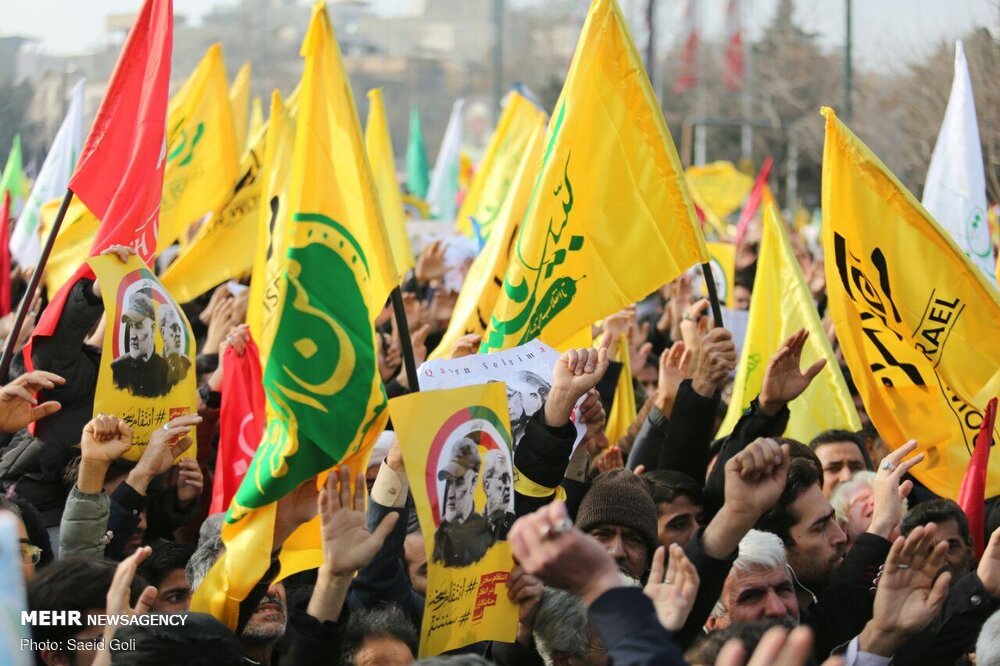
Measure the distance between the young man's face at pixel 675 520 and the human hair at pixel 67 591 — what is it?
1.95 metres

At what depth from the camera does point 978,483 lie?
5.06 meters

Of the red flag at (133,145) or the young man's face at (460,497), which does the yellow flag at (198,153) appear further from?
the young man's face at (460,497)

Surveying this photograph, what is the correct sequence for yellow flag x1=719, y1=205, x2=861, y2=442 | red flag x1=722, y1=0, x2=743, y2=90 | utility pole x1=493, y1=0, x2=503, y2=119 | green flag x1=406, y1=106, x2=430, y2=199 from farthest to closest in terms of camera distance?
red flag x1=722, y1=0, x2=743, y2=90, utility pole x1=493, y1=0, x2=503, y2=119, green flag x1=406, y1=106, x2=430, y2=199, yellow flag x1=719, y1=205, x2=861, y2=442

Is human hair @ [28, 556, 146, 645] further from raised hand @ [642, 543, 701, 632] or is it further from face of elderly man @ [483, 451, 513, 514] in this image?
raised hand @ [642, 543, 701, 632]

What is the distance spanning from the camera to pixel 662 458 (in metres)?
5.28

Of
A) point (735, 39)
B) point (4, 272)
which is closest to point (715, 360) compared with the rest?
point (4, 272)

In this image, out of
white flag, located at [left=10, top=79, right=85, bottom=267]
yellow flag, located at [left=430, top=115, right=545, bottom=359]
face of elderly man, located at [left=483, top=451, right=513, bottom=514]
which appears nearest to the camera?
face of elderly man, located at [left=483, top=451, right=513, bottom=514]

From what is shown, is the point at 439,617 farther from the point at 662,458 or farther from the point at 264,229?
the point at 264,229

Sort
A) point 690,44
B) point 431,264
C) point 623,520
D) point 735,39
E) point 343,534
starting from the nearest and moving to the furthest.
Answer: point 343,534
point 623,520
point 431,264
point 735,39
point 690,44

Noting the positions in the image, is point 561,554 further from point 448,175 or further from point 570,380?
point 448,175

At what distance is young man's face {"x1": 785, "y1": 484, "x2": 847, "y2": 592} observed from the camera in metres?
4.73

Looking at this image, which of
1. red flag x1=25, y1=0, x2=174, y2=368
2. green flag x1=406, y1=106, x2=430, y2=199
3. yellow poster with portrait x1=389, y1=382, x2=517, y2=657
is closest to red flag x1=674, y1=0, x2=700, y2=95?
green flag x1=406, y1=106, x2=430, y2=199

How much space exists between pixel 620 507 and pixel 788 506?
2.16 ft

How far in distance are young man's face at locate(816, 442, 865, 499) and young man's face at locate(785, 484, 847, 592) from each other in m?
0.96
